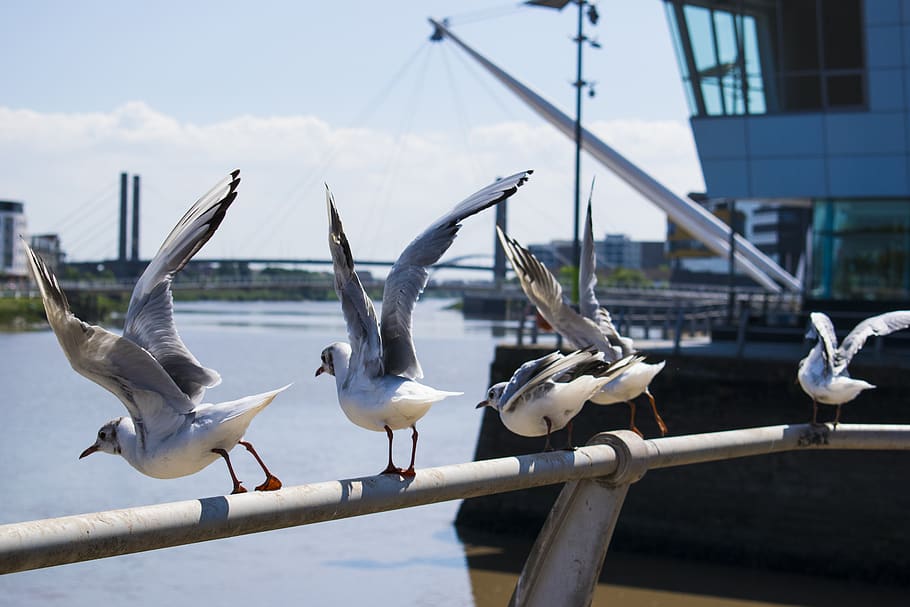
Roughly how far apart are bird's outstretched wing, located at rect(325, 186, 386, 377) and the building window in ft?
71.1

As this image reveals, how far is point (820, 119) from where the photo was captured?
2503 cm

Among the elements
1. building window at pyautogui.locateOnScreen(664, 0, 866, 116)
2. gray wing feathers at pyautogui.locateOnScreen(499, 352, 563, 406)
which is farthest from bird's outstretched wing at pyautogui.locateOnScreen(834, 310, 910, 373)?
building window at pyautogui.locateOnScreen(664, 0, 866, 116)

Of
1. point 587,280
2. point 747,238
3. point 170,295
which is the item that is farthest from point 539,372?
point 747,238

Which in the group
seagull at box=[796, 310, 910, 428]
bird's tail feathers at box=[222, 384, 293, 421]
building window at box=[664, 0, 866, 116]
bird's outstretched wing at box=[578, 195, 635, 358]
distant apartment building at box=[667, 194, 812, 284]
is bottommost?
distant apartment building at box=[667, 194, 812, 284]

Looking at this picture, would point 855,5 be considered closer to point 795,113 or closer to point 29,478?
point 795,113

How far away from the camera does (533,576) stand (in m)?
4.46

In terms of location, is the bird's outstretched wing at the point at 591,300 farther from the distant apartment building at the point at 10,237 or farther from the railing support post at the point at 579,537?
the distant apartment building at the point at 10,237

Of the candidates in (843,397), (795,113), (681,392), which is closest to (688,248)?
(795,113)

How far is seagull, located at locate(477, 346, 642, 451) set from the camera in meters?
5.36

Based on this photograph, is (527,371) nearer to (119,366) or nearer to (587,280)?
(119,366)

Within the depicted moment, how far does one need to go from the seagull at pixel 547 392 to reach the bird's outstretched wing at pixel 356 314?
0.70m

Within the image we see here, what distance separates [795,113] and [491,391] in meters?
20.9

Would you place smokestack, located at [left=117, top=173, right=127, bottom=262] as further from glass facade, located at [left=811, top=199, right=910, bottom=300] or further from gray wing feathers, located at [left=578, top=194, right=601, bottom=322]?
gray wing feathers, located at [left=578, top=194, right=601, bottom=322]

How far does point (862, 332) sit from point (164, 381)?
203 inches
